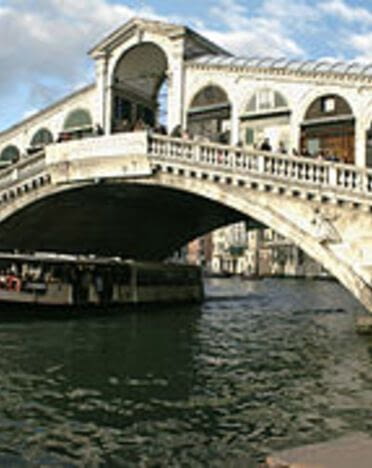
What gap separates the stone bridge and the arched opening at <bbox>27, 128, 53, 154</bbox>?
11.5 ft

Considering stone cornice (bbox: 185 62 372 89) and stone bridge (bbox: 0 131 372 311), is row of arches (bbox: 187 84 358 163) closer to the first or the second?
stone cornice (bbox: 185 62 372 89)

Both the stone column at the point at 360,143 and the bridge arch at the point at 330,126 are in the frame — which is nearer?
the stone column at the point at 360,143

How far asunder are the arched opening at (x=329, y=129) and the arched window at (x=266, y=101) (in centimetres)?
104

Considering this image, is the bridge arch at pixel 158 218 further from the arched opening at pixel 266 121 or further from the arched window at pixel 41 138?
the arched window at pixel 41 138

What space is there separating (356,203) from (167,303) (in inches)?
645

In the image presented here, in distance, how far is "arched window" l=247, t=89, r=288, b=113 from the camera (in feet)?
77.6

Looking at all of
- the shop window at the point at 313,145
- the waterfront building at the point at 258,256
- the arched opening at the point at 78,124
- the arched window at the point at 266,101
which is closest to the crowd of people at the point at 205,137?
the arched opening at the point at 78,124

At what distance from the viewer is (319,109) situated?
22.9m

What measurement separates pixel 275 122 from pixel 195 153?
13.2 ft

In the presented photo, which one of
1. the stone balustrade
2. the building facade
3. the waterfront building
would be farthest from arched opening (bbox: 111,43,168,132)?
the waterfront building

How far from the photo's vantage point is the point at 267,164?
65.4 feet

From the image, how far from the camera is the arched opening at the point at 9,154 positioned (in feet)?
108

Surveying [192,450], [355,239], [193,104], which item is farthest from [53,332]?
[192,450]

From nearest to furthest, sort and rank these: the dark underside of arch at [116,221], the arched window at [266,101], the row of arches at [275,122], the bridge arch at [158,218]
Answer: the bridge arch at [158,218], the row of arches at [275,122], the arched window at [266,101], the dark underside of arch at [116,221]
